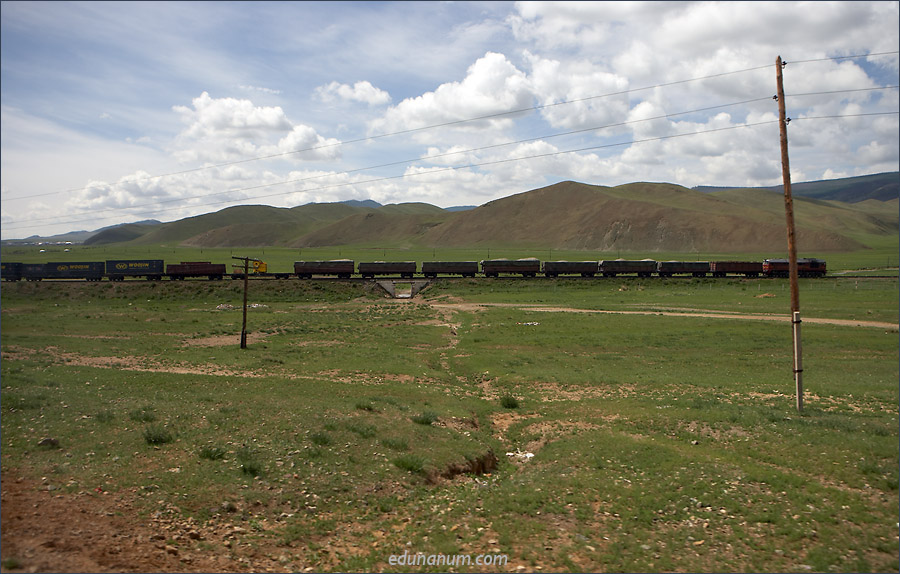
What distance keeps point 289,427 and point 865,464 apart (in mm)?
15819

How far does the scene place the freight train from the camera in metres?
78.9

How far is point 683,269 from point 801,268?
671 inches

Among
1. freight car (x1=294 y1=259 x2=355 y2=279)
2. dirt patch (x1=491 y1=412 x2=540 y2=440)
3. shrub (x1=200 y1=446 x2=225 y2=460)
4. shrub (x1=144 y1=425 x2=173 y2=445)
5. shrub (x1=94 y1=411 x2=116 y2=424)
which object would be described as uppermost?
freight car (x1=294 y1=259 x2=355 y2=279)

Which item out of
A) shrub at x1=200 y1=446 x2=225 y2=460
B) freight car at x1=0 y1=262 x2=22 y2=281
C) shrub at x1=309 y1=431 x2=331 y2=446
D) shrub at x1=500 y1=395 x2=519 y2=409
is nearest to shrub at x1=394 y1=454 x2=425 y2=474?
shrub at x1=309 y1=431 x2=331 y2=446

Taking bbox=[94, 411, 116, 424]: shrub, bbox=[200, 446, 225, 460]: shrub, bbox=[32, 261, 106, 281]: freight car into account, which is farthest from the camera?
bbox=[32, 261, 106, 281]: freight car

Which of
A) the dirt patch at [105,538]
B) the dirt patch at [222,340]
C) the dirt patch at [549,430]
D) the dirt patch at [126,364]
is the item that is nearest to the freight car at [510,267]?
the dirt patch at [222,340]

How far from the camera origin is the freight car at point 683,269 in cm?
8544

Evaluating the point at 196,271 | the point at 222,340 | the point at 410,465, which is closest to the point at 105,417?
the point at 410,465

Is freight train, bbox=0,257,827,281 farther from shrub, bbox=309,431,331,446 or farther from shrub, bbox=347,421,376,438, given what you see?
shrub, bbox=309,431,331,446

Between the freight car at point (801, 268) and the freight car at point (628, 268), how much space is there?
1707cm

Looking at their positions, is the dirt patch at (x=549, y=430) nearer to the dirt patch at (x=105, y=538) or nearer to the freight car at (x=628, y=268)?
the dirt patch at (x=105, y=538)

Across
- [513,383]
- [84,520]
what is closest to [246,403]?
[84,520]

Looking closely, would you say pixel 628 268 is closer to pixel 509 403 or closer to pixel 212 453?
pixel 509 403

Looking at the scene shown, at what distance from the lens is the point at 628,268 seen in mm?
87938
